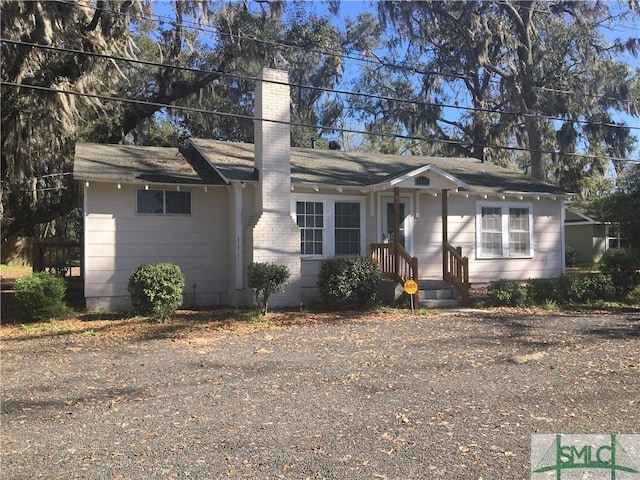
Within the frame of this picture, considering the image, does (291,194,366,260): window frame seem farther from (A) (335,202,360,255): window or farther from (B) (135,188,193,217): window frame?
(B) (135,188,193,217): window frame

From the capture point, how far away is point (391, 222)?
1470 centimetres

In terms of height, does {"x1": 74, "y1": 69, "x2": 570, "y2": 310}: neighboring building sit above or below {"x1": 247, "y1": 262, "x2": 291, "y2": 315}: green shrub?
above

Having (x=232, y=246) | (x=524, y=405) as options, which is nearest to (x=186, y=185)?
(x=232, y=246)

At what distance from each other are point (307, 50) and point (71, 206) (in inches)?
447

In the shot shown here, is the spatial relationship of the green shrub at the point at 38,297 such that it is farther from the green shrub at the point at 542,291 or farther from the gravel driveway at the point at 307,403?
the green shrub at the point at 542,291

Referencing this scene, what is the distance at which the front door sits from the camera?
1455cm

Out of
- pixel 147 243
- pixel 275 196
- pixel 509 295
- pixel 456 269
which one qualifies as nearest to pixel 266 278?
pixel 275 196

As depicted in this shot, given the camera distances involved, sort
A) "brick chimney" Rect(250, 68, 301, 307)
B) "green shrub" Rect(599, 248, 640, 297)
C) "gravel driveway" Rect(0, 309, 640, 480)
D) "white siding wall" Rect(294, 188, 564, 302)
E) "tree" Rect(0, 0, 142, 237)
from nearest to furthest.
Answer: "gravel driveway" Rect(0, 309, 640, 480) → "brick chimney" Rect(250, 68, 301, 307) → "tree" Rect(0, 0, 142, 237) → "green shrub" Rect(599, 248, 640, 297) → "white siding wall" Rect(294, 188, 564, 302)

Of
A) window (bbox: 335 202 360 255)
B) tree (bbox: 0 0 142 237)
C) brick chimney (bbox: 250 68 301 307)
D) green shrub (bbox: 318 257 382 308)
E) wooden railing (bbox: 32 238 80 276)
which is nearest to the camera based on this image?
green shrub (bbox: 318 257 382 308)

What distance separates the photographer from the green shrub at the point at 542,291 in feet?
42.9

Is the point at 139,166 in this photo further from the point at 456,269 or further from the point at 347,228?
the point at 456,269

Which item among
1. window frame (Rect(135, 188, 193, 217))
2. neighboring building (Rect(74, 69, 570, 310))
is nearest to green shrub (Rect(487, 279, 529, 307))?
neighboring building (Rect(74, 69, 570, 310))

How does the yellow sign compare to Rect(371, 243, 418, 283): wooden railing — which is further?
Rect(371, 243, 418, 283): wooden railing

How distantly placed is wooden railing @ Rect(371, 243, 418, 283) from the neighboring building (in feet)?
0.21
